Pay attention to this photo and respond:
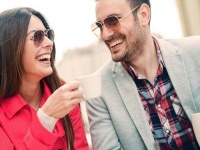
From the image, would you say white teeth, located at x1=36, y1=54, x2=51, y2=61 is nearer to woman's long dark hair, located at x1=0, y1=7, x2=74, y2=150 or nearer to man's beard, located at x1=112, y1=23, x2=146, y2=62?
woman's long dark hair, located at x1=0, y1=7, x2=74, y2=150

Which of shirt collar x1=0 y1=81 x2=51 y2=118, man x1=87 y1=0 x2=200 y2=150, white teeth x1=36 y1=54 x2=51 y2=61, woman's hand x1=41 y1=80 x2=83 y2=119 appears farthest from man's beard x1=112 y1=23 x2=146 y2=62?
shirt collar x1=0 y1=81 x2=51 y2=118

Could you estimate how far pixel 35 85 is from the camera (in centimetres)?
201

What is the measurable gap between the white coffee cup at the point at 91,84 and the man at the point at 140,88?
52 cm

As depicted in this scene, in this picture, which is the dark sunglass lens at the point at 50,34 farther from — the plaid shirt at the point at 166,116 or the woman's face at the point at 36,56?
the plaid shirt at the point at 166,116

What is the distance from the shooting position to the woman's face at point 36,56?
1.86 m

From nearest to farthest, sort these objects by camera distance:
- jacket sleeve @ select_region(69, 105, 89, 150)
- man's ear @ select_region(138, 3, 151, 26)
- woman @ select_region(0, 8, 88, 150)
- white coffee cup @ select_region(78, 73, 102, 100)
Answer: white coffee cup @ select_region(78, 73, 102, 100), woman @ select_region(0, 8, 88, 150), jacket sleeve @ select_region(69, 105, 89, 150), man's ear @ select_region(138, 3, 151, 26)

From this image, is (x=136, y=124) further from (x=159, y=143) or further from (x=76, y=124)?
(x=76, y=124)

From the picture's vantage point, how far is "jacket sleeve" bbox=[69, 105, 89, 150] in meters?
1.95

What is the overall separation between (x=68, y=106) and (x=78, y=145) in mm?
504

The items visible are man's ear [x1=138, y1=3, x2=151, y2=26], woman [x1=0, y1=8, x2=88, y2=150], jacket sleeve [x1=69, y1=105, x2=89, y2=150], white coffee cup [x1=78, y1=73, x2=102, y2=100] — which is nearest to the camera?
white coffee cup [x1=78, y1=73, x2=102, y2=100]

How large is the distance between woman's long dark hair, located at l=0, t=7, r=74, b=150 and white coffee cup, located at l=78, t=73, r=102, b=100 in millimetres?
491

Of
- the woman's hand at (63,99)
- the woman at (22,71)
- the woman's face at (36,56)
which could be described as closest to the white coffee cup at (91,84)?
the woman's hand at (63,99)

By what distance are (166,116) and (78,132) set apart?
615mm

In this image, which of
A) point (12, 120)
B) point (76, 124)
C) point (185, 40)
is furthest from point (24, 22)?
point (185, 40)
